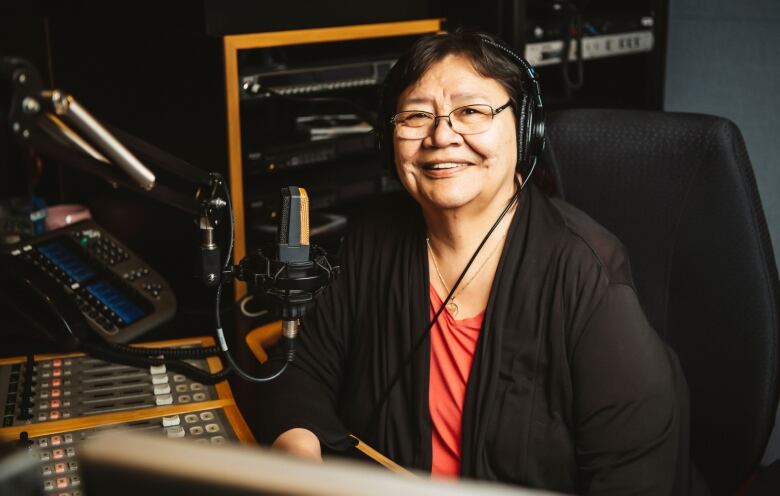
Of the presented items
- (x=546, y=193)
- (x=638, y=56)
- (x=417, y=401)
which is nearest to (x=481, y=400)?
(x=417, y=401)

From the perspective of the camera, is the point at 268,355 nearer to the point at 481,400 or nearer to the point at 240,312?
the point at 240,312

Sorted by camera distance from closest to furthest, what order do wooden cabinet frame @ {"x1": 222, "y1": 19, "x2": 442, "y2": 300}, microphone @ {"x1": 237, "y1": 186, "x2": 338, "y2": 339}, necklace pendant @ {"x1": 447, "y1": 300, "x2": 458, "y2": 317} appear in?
Answer: microphone @ {"x1": 237, "y1": 186, "x2": 338, "y2": 339} → necklace pendant @ {"x1": 447, "y1": 300, "x2": 458, "y2": 317} → wooden cabinet frame @ {"x1": 222, "y1": 19, "x2": 442, "y2": 300}

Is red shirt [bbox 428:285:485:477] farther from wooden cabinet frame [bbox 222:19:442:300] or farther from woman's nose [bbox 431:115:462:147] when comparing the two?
wooden cabinet frame [bbox 222:19:442:300]

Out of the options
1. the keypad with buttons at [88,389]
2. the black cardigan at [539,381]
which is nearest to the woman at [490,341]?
the black cardigan at [539,381]

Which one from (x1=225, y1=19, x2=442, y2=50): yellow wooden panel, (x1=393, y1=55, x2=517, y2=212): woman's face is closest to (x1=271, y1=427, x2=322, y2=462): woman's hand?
(x1=393, y1=55, x2=517, y2=212): woman's face

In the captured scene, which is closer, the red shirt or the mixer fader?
the mixer fader

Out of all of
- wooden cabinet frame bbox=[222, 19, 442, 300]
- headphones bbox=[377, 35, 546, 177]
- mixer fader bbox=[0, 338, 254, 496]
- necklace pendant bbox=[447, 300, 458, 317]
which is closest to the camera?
mixer fader bbox=[0, 338, 254, 496]

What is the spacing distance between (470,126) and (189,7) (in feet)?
1.92

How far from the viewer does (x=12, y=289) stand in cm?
142

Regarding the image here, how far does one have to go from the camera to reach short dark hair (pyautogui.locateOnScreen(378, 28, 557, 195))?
4.21 ft

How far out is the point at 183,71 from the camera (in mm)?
1566

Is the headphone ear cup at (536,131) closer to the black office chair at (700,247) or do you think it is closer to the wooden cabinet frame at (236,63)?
the black office chair at (700,247)

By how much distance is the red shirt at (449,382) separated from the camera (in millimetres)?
1308

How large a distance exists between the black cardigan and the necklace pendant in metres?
0.05
